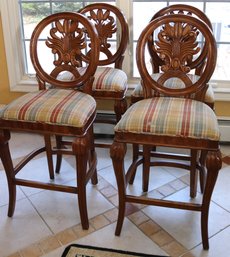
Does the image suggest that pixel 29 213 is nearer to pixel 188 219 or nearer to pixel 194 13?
pixel 188 219

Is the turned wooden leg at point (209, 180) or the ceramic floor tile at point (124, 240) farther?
the ceramic floor tile at point (124, 240)

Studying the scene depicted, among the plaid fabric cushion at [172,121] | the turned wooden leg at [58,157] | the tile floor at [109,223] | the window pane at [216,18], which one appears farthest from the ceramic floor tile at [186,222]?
the window pane at [216,18]

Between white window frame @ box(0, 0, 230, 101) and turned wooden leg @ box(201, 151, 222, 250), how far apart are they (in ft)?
3.54

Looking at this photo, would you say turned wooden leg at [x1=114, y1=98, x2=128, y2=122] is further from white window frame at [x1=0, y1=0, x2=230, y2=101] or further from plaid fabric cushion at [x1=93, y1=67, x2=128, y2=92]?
white window frame at [x1=0, y1=0, x2=230, y2=101]

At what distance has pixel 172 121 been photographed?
60.1 inches

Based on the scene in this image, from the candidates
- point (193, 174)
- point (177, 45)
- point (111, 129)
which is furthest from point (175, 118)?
point (111, 129)

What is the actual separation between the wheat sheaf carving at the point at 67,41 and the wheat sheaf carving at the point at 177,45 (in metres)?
0.42

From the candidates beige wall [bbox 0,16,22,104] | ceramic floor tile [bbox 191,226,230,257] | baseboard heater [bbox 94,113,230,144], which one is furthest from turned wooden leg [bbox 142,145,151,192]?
beige wall [bbox 0,16,22,104]

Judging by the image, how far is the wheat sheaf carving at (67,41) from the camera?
6.17 feet

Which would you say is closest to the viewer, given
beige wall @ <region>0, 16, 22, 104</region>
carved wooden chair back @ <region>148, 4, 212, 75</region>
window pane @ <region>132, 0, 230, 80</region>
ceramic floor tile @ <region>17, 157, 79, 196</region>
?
carved wooden chair back @ <region>148, 4, 212, 75</region>

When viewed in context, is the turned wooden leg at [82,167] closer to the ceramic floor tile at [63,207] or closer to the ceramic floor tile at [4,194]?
the ceramic floor tile at [63,207]

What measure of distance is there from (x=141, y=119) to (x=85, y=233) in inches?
25.3

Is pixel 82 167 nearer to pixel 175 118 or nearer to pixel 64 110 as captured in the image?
pixel 64 110

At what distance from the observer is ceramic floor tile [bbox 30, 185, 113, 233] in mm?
1854
